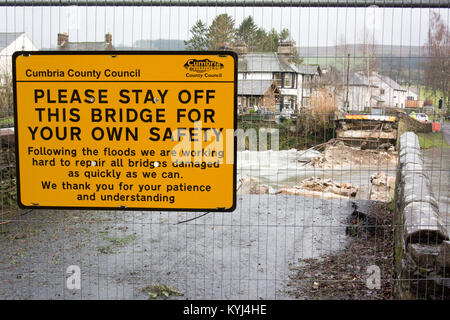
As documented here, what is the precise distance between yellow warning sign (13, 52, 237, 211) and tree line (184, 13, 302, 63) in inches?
23.0

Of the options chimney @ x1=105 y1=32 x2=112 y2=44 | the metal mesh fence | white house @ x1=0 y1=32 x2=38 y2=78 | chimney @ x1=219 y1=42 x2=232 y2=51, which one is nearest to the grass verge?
the metal mesh fence

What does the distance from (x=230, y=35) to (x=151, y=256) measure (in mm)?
2660

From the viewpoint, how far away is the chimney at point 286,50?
14.3 ft

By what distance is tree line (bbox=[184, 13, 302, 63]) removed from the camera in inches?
169

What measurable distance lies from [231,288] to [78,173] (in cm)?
209

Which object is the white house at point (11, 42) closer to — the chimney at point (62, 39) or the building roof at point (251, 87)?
the chimney at point (62, 39)

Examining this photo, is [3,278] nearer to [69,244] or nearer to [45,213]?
[69,244]

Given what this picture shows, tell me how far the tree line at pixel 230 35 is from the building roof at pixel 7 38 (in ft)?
5.98

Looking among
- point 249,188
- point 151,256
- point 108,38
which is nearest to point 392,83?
point 108,38

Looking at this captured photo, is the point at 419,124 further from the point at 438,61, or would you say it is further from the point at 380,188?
the point at 380,188

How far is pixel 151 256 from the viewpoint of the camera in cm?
529

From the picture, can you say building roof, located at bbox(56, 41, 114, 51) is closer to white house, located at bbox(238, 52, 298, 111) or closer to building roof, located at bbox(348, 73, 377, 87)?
white house, located at bbox(238, 52, 298, 111)

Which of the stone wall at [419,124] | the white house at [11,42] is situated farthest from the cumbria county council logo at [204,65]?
the stone wall at [419,124]

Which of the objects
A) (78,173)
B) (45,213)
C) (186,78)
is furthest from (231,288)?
(45,213)
